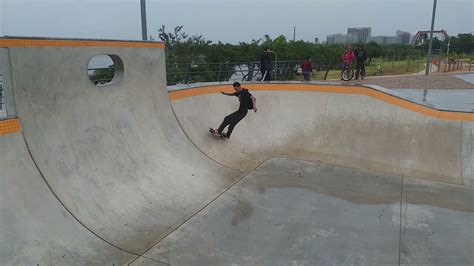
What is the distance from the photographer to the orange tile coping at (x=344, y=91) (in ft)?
27.3

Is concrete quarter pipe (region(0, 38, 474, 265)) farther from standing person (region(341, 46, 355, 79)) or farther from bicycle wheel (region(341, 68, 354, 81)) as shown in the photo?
bicycle wheel (region(341, 68, 354, 81))

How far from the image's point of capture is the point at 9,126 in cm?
464

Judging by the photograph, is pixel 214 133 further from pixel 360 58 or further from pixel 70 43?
pixel 360 58

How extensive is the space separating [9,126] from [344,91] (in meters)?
7.80

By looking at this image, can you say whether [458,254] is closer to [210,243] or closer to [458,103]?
[210,243]

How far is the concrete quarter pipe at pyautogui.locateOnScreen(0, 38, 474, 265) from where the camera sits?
4523mm

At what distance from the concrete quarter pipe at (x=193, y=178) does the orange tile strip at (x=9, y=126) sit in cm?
1

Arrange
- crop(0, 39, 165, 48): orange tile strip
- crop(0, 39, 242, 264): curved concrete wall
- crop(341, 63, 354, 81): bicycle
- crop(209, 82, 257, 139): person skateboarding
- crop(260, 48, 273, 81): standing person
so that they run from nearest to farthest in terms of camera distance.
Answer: crop(0, 39, 165, 48): orange tile strip < crop(0, 39, 242, 264): curved concrete wall < crop(209, 82, 257, 139): person skateboarding < crop(260, 48, 273, 81): standing person < crop(341, 63, 354, 81): bicycle

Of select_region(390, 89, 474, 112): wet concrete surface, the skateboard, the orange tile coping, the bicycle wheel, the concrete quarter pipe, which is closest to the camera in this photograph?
the concrete quarter pipe

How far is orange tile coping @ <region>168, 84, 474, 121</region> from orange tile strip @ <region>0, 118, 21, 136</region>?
3.94m

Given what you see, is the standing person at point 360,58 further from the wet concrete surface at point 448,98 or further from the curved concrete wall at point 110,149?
the curved concrete wall at point 110,149

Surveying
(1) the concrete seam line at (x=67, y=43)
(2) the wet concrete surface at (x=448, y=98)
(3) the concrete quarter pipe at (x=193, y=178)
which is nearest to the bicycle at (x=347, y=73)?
(2) the wet concrete surface at (x=448, y=98)

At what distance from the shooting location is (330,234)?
16.8 feet

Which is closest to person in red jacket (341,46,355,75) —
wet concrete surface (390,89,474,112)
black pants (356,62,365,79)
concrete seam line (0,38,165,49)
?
black pants (356,62,365,79)
